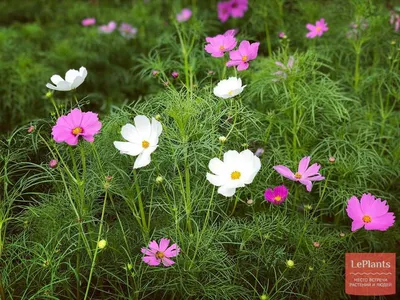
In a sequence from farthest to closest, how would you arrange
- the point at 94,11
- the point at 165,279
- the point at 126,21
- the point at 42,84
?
1. the point at 94,11
2. the point at 126,21
3. the point at 42,84
4. the point at 165,279

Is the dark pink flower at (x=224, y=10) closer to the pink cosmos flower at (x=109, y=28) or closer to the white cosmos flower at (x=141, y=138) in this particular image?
the pink cosmos flower at (x=109, y=28)

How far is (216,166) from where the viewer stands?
4.75 ft

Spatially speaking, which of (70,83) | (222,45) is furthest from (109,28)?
(70,83)

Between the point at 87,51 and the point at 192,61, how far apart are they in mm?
1116

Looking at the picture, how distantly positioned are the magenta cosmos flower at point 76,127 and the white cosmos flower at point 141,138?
85 mm

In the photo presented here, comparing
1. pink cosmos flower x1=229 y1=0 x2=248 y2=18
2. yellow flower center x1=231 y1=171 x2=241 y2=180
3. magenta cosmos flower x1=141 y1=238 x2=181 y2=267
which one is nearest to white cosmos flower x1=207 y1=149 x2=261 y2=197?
yellow flower center x1=231 y1=171 x2=241 y2=180

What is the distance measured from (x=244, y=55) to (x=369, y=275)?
0.79m

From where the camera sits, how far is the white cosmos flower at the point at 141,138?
4.66 feet

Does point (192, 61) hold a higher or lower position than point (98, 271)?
higher

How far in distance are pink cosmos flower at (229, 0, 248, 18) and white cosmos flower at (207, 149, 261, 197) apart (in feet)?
6.46

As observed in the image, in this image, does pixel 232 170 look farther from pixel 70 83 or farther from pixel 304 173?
pixel 70 83

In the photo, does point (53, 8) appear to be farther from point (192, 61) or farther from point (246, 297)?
point (246, 297)

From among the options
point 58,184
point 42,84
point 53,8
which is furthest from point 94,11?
point 58,184

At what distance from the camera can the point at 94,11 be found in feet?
12.2
